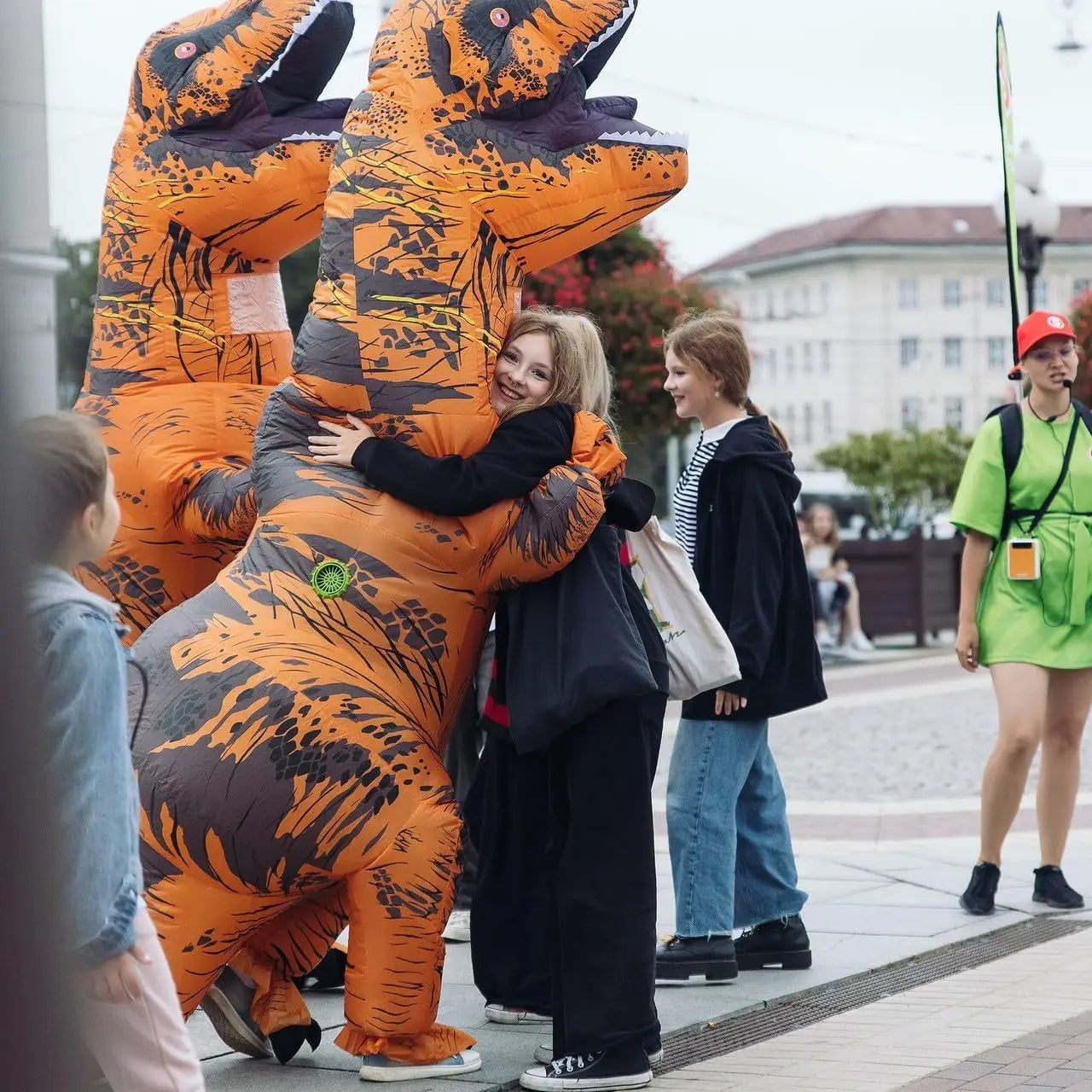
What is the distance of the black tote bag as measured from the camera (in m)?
4.14

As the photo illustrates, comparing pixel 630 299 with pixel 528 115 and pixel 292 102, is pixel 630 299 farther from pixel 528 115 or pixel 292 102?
pixel 528 115

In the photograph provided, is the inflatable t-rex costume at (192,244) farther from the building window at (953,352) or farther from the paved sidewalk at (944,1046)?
the building window at (953,352)

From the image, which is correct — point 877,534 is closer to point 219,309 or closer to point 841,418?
point 219,309

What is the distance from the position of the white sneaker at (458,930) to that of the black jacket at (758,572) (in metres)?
1.23

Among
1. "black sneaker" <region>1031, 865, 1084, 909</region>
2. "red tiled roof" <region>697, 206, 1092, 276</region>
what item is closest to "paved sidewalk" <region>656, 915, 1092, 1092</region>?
"black sneaker" <region>1031, 865, 1084, 909</region>

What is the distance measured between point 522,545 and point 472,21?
1.27 metres

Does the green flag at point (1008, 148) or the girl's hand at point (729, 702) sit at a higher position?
the green flag at point (1008, 148)

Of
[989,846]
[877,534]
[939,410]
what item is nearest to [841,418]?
[939,410]

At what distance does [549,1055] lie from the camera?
4.40m

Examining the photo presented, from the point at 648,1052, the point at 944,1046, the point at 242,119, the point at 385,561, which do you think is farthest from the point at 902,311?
the point at 385,561

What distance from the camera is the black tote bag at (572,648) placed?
13.6 feet

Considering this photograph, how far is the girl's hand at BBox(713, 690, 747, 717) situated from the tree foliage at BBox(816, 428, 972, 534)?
25.0 m

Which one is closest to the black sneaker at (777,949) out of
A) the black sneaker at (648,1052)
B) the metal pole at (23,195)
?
the black sneaker at (648,1052)

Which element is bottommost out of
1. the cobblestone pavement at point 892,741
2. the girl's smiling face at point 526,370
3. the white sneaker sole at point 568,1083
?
the cobblestone pavement at point 892,741
